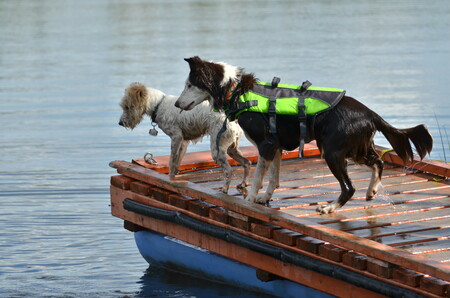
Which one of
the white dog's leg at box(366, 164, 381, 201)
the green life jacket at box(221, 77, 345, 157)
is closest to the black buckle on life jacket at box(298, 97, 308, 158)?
the green life jacket at box(221, 77, 345, 157)

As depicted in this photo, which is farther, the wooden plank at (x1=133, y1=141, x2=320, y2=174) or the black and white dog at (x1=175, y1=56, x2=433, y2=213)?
the wooden plank at (x1=133, y1=141, x2=320, y2=174)

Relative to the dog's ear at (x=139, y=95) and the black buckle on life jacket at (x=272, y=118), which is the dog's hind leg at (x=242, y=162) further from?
the black buckle on life jacket at (x=272, y=118)

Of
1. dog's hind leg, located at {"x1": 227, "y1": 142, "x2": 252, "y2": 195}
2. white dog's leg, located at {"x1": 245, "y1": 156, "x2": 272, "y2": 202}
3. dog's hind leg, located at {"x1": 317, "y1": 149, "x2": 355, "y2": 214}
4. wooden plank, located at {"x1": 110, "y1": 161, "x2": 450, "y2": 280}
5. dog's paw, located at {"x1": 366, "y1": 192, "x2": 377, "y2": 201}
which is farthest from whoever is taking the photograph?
dog's hind leg, located at {"x1": 227, "y1": 142, "x2": 252, "y2": 195}

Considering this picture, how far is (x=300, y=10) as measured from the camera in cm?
3719

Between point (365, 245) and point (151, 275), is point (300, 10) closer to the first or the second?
point (151, 275)

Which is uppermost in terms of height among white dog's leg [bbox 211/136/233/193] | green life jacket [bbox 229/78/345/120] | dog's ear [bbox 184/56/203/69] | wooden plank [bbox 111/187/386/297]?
dog's ear [bbox 184/56/203/69]

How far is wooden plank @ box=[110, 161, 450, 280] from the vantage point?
6.49 meters

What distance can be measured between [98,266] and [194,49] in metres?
16.2

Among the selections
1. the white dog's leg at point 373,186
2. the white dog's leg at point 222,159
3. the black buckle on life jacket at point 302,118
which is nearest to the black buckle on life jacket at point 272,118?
the black buckle on life jacket at point 302,118

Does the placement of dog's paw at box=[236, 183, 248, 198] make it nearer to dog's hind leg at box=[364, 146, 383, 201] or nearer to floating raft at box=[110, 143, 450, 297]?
floating raft at box=[110, 143, 450, 297]

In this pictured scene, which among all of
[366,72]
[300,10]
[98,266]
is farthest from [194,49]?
[98,266]

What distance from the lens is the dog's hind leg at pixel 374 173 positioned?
324 inches

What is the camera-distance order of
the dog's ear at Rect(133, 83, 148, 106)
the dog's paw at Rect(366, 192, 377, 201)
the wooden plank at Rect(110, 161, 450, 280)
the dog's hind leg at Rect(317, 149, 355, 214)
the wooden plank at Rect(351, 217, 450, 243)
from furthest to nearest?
the dog's ear at Rect(133, 83, 148, 106) → the dog's paw at Rect(366, 192, 377, 201) → the dog's hind leg at Rect(317, 149, 355, 214) → the wooden plank at Rect(351, 217, 450, 243) → the wooden plank at Rect(110, 161, 450, 280)

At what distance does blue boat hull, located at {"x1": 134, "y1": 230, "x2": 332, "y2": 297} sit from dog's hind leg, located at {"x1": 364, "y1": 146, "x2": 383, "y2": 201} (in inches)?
44.8
